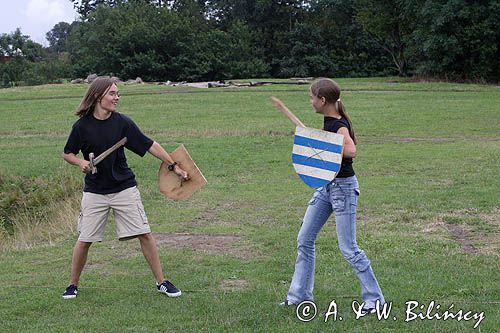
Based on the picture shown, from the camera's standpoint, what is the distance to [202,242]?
32.1ft

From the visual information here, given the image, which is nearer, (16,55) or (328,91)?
(328,91)

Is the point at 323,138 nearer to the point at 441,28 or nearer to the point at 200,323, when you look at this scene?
the point at 200,323

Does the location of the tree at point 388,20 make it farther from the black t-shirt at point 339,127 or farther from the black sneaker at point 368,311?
the black sneaker at point 368,311

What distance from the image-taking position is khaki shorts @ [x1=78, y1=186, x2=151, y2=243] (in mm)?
7051

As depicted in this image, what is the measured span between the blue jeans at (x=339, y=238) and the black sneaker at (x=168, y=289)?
1.14 metres

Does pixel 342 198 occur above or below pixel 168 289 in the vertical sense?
above

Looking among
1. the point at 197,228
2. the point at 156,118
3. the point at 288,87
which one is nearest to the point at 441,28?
the point at 288,87

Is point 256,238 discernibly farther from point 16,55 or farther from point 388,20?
point 16,55

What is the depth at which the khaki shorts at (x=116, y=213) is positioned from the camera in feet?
23.1

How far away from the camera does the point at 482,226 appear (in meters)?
9.91

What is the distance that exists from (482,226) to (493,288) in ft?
10.2

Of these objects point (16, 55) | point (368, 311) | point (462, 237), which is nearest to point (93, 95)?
Answer: point (368, 311)

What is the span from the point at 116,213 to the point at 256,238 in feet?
10.0

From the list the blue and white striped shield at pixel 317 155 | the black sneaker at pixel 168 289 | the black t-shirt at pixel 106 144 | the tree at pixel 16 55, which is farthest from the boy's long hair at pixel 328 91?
the tree at pixel 16 55
